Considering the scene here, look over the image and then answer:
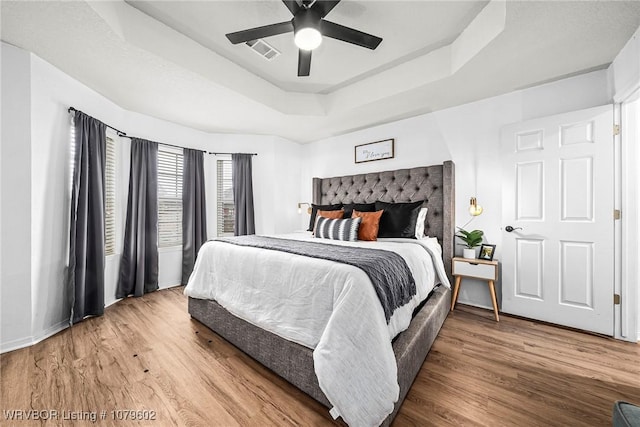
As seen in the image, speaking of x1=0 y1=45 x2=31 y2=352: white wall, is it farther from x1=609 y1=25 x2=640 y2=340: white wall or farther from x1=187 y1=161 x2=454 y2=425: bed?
x1=609 y1=25 x2=640 y2=340: white wall

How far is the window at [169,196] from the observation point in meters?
3.68

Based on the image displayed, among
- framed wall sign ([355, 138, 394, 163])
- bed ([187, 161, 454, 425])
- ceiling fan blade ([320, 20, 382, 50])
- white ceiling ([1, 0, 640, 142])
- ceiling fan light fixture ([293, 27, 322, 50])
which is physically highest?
white ceiling ([1, 0, 640, 142])

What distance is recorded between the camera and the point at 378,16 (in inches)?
79.6

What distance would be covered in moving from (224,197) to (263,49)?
2535mm

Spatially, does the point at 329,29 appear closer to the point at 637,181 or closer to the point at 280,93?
the point at 280,93

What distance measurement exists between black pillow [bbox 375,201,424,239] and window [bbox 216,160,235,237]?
265 cm

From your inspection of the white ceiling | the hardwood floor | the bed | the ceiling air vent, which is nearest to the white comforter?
the bed

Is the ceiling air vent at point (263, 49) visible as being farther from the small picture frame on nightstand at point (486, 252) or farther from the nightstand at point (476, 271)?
the small picture frame on nightstand at point (486, 252)

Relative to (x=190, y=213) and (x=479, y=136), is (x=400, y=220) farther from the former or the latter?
(x=190, y=213)

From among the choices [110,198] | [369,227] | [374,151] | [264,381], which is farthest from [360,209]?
[110,198]

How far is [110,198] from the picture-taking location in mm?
3111

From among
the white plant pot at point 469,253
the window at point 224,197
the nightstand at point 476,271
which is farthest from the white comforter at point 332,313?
the window at point 224,197

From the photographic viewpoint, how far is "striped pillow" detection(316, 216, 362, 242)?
2.66 m

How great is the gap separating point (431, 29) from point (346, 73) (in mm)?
959
